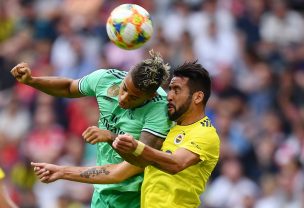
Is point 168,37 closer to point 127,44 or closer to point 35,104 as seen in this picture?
point 35,104

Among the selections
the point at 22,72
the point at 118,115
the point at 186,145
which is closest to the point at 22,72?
the point at 22,72

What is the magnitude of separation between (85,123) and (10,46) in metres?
2.42

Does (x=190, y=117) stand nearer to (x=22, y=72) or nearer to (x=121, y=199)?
(x=121, y=199)

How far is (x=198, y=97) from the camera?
8.63m

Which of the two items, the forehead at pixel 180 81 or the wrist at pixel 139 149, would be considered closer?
the wrist at pixel 139 149

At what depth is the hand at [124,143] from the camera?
7.62 meters

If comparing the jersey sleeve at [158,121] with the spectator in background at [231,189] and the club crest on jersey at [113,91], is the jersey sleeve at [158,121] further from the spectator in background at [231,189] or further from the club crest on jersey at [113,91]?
the spectator in background at [231,189]

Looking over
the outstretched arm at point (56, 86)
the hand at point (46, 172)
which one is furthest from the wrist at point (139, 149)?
the outstretched arm at point (56, 86)

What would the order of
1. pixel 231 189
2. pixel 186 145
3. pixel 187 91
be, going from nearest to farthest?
pixel 186 145
pixel 187 91
pixel 231 189

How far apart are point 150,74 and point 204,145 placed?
701mm

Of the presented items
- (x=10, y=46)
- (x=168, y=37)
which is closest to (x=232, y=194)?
(x=168, y=37)

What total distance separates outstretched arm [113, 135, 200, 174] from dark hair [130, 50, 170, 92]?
0.58 m

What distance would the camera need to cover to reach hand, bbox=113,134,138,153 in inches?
300

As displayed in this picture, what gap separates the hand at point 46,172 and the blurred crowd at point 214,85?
5401 mm
